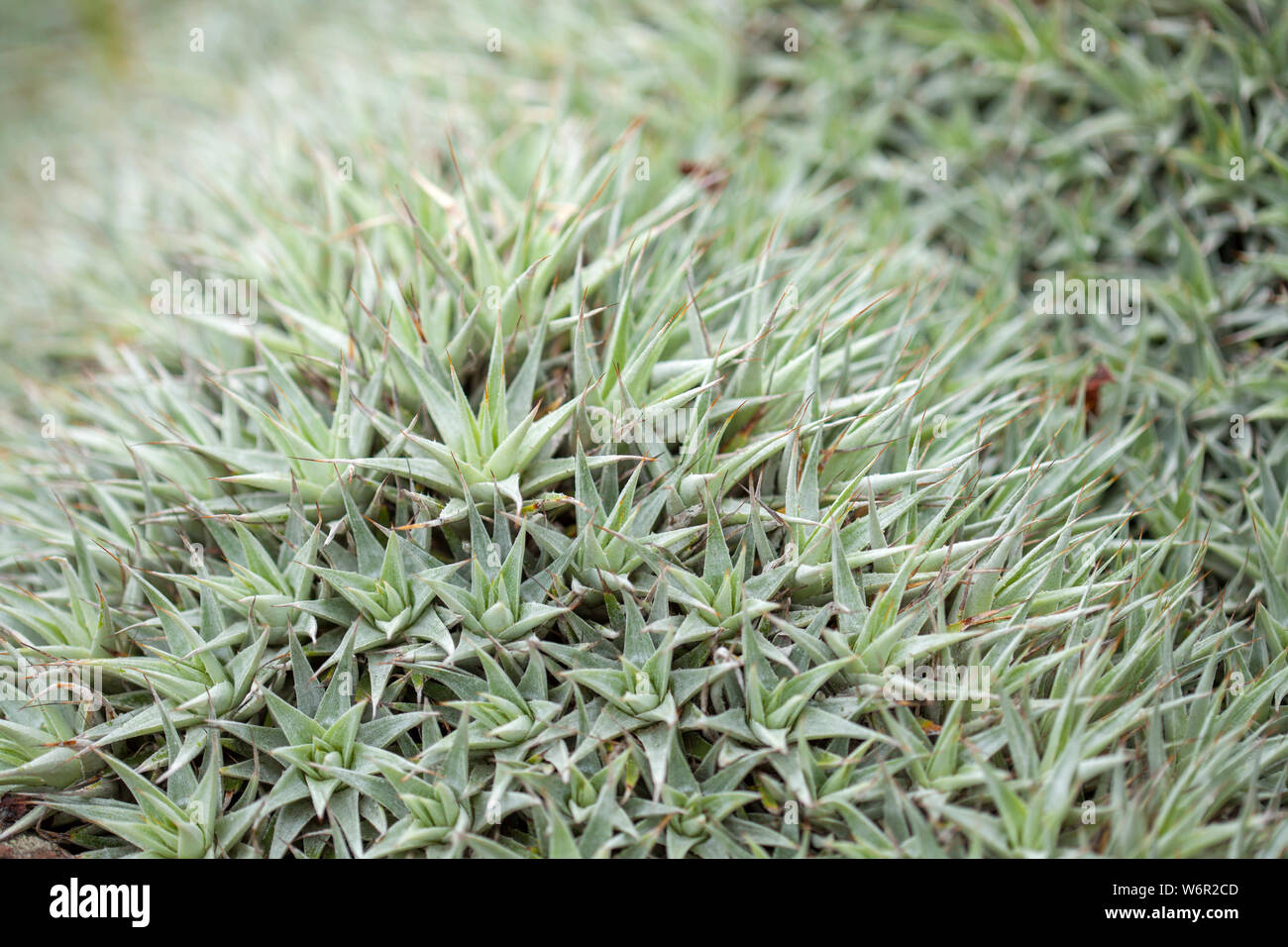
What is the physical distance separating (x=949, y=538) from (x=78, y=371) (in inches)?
99.3

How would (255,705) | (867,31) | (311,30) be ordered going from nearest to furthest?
1. (255,705)
2. (867,31)
3. (311,30)

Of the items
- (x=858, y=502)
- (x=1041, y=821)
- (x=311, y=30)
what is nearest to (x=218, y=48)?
(x=311, y=30)

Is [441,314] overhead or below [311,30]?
below

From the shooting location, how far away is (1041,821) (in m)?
1.48

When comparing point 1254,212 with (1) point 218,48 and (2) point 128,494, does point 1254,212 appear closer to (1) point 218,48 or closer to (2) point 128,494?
(2) point 128,494

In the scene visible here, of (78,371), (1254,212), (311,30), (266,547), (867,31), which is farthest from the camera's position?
(311,30)

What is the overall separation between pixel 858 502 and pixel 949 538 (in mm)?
201
